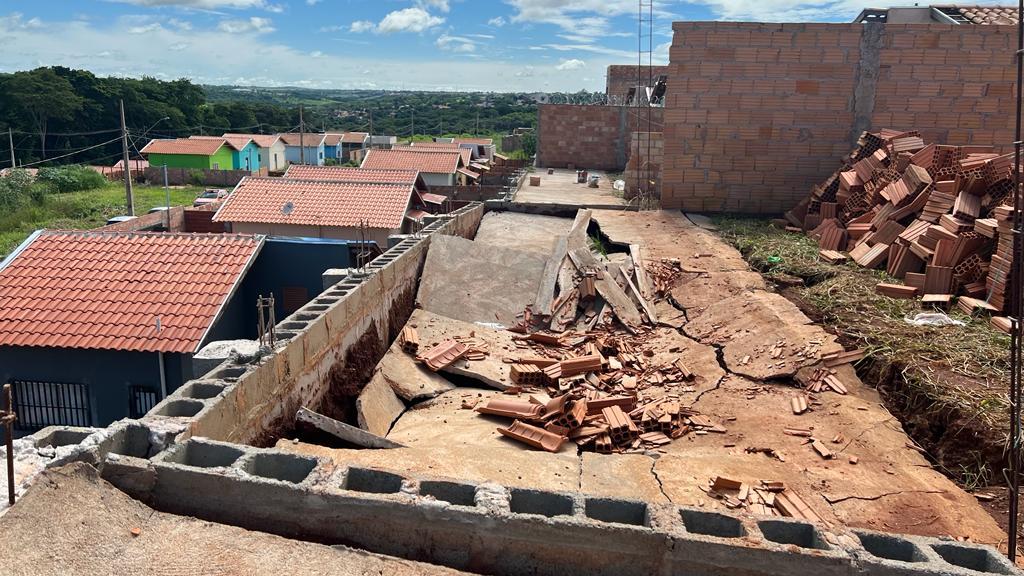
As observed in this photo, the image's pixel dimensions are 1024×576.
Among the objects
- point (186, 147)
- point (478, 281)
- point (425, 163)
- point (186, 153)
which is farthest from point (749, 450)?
point (186, 147)

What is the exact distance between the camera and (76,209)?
3562 centimetres

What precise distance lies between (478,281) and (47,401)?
652 cm

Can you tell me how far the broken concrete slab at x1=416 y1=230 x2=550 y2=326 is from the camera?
35.1 ft

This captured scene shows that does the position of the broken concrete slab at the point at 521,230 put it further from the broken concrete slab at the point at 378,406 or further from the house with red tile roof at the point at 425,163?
the house with red tile roof at the point at 425,163

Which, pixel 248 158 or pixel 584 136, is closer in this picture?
pixel 584 136

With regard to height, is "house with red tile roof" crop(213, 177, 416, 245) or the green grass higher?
"house with red tile roof" crop(213, 177, 416, 245)

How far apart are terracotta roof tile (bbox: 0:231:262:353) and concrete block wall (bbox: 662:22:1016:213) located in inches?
383

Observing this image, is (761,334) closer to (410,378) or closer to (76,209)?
(410,378)

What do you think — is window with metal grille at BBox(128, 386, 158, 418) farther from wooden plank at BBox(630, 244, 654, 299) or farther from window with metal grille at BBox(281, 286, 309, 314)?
wooden plank at BBox(630, 244, 654, 299)

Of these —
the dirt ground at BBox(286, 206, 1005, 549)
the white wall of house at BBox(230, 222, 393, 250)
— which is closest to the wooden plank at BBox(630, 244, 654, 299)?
the dirt ground at BBox(286, 206, 1005, 549)

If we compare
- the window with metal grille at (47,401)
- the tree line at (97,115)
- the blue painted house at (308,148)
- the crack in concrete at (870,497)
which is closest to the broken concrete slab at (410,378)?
the crack in concrete at (870,497)

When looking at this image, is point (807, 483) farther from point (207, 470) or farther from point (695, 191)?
point (695, 191)

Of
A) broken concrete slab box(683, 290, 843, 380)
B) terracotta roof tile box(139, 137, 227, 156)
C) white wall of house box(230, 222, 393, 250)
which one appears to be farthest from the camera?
terracotta roof tile box(139, 137, 227, 156)

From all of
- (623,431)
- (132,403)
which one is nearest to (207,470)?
(623,431)
